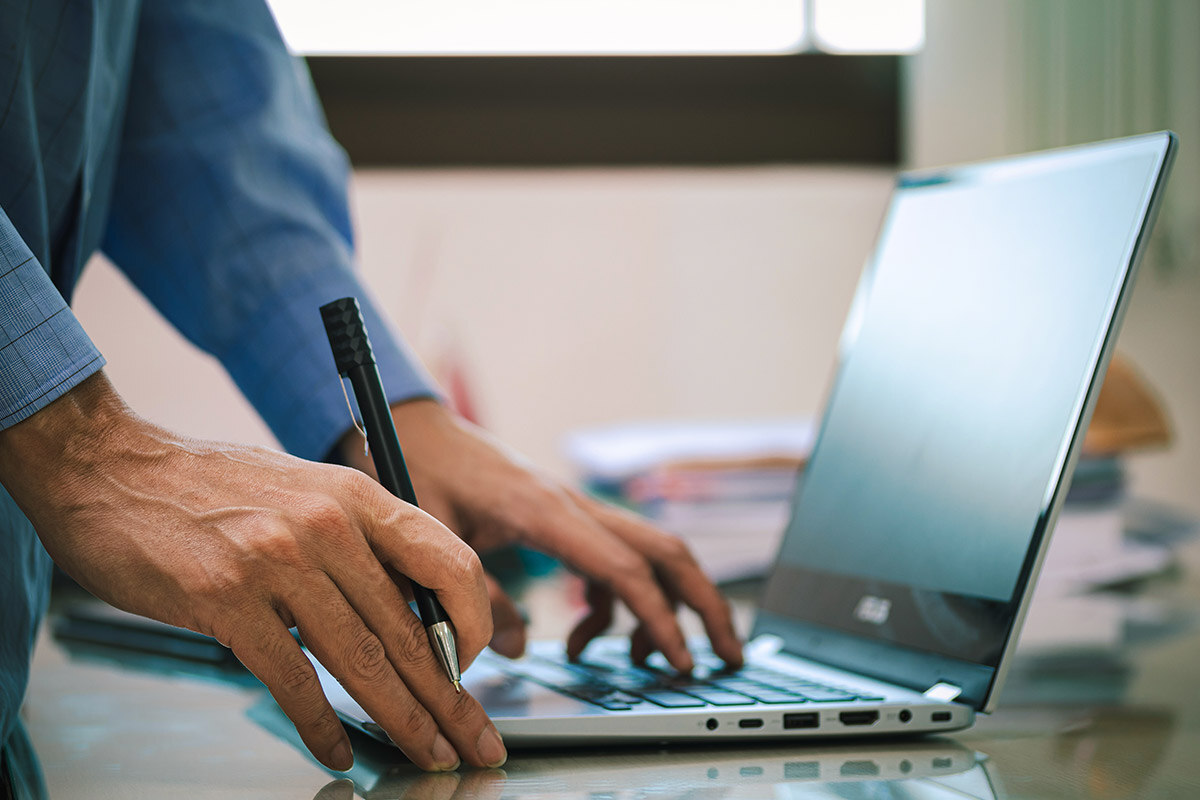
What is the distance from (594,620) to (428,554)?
265mm

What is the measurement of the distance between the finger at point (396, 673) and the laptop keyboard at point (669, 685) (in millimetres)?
65

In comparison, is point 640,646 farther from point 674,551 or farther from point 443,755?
point 443,755

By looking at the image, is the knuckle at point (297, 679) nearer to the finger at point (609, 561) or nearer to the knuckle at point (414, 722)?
the knuckle at point (414, 722)

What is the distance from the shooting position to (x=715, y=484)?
42.1 inches

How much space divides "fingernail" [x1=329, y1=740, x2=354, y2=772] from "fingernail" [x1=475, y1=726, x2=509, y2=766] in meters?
0.04

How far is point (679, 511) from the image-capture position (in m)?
1.05

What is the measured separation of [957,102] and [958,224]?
3.95ft

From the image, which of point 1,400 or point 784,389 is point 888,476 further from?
point 784,389

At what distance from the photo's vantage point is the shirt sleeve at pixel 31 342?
0.35m

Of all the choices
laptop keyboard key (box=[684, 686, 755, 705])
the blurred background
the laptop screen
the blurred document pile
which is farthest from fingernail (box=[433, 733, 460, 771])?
the blurred background

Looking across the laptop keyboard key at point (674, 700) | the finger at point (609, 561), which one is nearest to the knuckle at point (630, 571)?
the finger at point (609, 561)

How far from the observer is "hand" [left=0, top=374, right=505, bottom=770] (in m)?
0.34

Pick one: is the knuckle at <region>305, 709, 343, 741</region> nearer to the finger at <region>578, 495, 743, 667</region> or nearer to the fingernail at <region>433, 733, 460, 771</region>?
the fingernail at <region>433, 733, 460, 771</region>

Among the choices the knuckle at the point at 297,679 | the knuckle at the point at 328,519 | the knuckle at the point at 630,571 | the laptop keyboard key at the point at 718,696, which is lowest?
the knuckle at the point at 630,571
